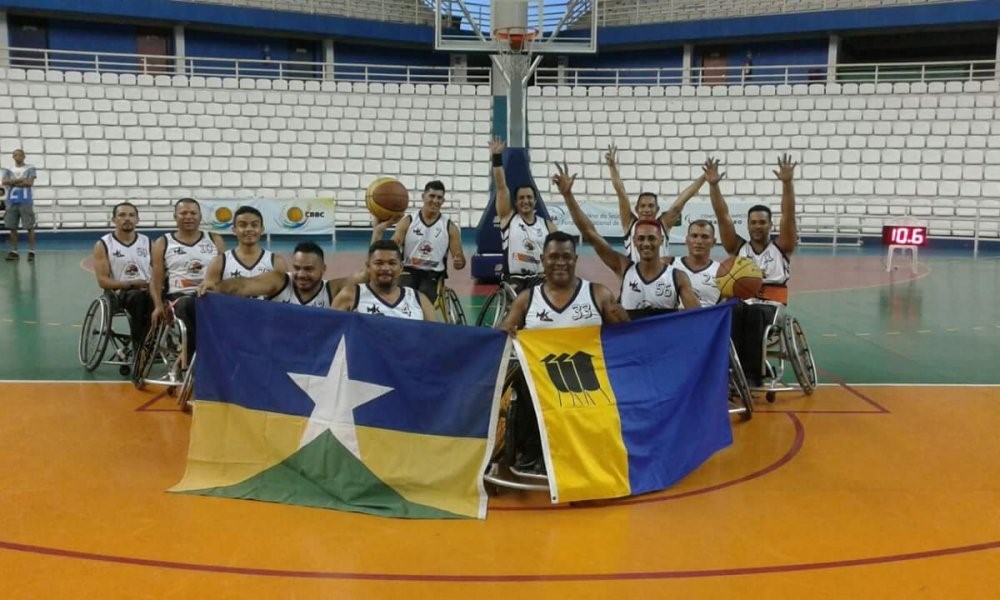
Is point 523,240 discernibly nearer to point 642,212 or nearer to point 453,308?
point 453,308

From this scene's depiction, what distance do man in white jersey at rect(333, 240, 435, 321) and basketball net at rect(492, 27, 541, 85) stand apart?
7.10m

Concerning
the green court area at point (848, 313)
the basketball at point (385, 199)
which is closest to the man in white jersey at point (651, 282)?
the green court area at point (848, 313)

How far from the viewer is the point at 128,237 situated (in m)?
6.36

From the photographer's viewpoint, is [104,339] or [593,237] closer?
[593,237]

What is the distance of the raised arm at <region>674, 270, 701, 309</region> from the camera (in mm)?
4820

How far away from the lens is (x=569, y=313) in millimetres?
4297

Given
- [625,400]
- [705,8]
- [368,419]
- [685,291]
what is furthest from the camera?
[705,8]

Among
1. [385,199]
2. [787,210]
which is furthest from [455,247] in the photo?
[787,210]

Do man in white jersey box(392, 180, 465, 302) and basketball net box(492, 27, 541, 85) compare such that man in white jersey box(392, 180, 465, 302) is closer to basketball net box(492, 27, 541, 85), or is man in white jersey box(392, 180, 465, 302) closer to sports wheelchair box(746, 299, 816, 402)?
sports wheelchair box(746, 299, 816, 402)

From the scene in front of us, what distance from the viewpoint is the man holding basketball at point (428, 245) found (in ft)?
21.8

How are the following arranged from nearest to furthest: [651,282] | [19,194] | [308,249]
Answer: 1. [308,249]
2. [651,282]
3. [19,194]

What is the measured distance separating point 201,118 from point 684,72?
15625 millimetres

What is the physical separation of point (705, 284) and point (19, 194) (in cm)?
1149

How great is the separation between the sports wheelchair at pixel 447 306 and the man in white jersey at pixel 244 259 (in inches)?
57.0
